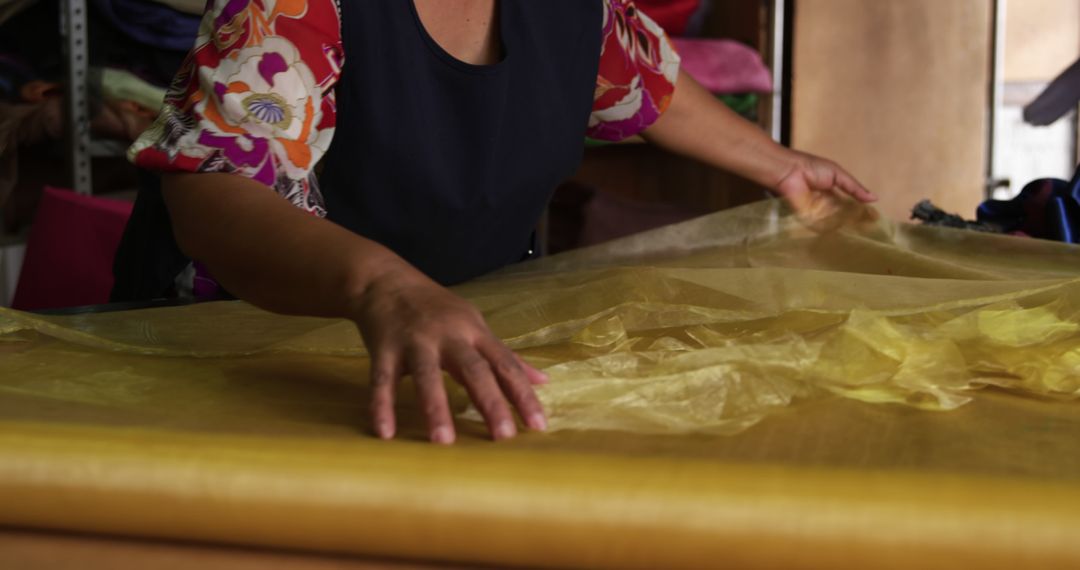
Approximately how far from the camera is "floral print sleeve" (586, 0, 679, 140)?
1.11 m

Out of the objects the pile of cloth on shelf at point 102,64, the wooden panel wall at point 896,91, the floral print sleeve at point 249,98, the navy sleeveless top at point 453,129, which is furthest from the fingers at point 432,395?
the wooden panel wall at point 896,91

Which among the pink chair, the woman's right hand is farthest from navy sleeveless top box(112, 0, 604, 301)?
the pink chair

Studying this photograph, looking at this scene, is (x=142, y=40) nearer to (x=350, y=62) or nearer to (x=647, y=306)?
(x=350, y=62)

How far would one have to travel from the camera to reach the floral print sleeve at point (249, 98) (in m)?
0.72

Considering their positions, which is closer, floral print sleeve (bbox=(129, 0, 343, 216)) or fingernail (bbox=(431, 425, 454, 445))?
fingernail (bbox=(431, 425, 454, 445))

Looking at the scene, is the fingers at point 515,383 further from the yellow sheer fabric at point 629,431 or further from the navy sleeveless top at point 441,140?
the navy sleeveless top at point 441,140

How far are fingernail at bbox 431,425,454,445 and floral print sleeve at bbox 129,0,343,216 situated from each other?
12.2 inches

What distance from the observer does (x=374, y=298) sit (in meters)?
0.53

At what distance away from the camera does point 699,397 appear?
1.81 ft

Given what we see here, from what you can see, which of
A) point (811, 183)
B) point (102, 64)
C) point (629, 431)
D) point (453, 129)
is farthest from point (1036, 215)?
point (102, 64)

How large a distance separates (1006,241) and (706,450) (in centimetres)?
64

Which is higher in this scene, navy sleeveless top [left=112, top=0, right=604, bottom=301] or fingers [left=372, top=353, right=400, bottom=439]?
navy sleeveless top [left=112, top=0, right=604, bottom=301]

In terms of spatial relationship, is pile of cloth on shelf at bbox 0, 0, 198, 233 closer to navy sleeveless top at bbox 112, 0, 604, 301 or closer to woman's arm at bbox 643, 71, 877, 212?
navy sleeveless top at bbox 112, 0, 604, 301

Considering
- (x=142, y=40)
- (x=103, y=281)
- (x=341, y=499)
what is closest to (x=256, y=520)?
(x=341, y=499)
